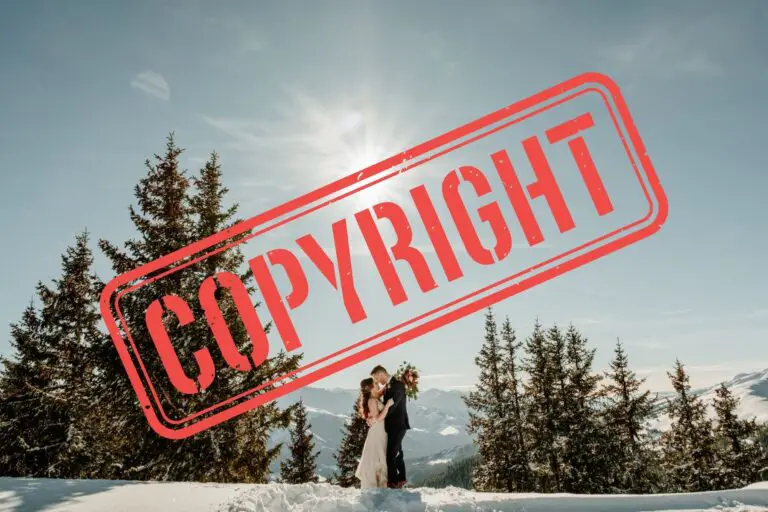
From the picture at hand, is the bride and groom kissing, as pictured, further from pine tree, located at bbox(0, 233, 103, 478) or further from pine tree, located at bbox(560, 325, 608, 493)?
pine tree, located at bbox(560, 325, 608, 493)

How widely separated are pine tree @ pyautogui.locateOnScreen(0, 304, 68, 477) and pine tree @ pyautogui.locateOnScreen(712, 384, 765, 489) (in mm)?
38134

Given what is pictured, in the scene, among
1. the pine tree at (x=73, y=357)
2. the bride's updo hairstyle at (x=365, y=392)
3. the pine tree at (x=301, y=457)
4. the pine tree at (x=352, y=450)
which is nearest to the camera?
the bride's updo hairstyle at (x=365, y=392)

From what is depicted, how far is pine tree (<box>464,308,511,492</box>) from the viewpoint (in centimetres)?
2592

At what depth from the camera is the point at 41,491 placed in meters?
6.57

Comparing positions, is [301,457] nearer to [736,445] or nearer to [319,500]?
[319,500]

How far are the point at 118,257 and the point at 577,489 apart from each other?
2526 cm

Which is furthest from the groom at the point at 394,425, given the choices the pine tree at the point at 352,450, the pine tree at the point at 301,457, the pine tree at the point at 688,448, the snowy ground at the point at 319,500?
the pine tree at the point at 688,448

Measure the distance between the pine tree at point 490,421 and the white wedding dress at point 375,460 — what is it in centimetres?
1961

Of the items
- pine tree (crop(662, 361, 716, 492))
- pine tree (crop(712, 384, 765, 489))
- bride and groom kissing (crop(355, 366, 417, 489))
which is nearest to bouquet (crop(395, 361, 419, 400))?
bride and groom kissing (crop(355, 366, 417, 489))

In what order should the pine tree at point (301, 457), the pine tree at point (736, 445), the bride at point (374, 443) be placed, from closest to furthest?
the bride at point (374, 443) < the pine tree at point (736, 445) < the pine tree at point (301, 457)

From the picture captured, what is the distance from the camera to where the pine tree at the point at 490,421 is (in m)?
25.9

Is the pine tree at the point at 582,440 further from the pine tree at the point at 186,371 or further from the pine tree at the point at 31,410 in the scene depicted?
the pine tree at the point at 31,410

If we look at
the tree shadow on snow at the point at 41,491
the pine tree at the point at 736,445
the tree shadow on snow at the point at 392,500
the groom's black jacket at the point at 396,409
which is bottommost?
the pine tree at the point at 736,445

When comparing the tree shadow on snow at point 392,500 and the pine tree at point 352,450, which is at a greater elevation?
the tree shadow on snow at point 392,500
